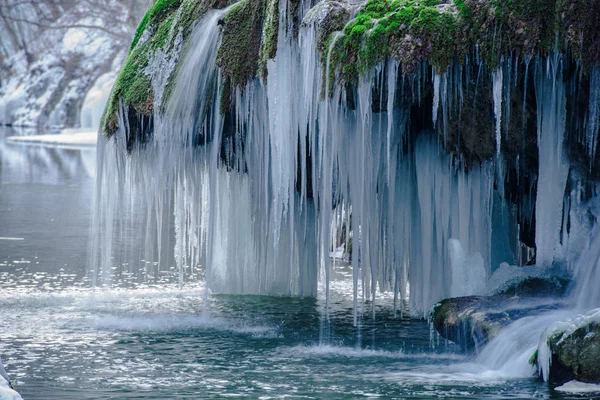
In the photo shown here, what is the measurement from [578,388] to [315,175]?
4.34 meters

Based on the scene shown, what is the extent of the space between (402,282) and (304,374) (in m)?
3.35

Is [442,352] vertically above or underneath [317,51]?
underneath

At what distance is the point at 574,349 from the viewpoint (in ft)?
29.9

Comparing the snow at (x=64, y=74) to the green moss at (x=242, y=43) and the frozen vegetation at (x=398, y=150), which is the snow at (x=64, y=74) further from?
the green moss at (x=242, y=43)

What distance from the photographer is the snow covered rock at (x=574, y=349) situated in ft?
29.8

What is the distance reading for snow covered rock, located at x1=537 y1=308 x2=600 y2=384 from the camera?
9094 millimetres

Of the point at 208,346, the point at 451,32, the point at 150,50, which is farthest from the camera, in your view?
the point at 150,50

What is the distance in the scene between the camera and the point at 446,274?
12.8 metres

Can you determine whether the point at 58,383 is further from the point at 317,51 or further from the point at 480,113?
the point at 480,113

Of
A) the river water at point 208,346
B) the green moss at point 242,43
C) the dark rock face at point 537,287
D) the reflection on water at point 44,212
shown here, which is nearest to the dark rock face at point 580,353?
the river water at point 208,346

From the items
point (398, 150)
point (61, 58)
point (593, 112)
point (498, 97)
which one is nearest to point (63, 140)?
point (61, 58)

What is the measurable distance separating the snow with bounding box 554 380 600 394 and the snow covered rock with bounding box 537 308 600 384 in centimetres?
4

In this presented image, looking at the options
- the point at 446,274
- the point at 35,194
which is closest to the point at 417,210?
the point at 446,274

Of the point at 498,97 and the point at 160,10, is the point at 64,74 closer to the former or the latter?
the point at 160,10
